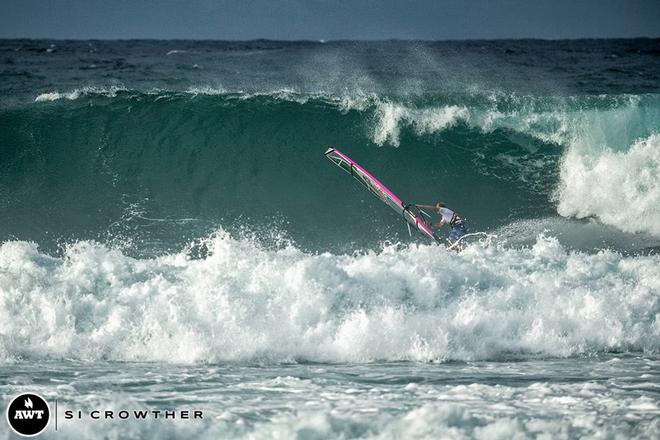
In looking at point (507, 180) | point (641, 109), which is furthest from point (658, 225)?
point (641, 109)

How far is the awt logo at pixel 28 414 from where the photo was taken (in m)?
6.30

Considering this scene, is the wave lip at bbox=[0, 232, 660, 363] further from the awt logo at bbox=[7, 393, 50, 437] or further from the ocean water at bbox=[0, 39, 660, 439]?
the awt logo at bbox=[7, 393, 50, 437]

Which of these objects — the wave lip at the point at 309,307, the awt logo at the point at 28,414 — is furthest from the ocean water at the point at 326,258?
the awt logo at the point at 28,414

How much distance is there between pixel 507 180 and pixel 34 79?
14088mm

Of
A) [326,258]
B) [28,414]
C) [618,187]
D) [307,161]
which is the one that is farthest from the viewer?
[307,161]

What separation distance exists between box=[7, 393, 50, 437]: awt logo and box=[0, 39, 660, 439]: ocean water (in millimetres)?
186

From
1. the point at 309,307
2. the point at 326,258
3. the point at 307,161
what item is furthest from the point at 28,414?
the point at 307,161

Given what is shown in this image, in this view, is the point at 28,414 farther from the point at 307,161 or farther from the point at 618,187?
Answer: the point at 618,187

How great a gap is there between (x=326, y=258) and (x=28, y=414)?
495 cm

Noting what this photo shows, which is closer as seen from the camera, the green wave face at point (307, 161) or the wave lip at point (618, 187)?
the green wave face at point (307, 161)

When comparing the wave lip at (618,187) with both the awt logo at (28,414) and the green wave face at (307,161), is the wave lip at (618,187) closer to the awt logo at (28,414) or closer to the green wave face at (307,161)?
the green wave face at (307,161)

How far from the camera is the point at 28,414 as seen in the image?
21.6ft

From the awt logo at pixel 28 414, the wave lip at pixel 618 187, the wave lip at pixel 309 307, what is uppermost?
the wave lip at pixel 618 187

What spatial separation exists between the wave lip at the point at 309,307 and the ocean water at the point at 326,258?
3 centimetres
